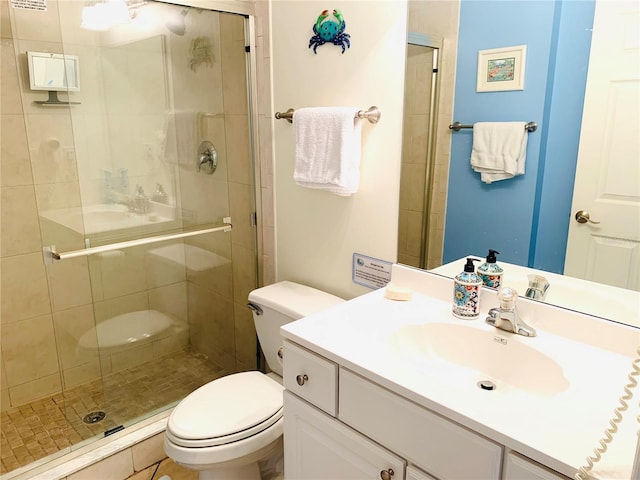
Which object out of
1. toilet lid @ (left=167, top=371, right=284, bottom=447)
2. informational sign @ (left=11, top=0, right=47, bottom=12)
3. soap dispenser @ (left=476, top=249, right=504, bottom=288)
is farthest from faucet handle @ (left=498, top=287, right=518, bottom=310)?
informational sign @ (left=11, top=0, right=47, bottom=12)

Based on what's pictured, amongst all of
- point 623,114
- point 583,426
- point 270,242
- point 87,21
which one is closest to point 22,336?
point 270,242

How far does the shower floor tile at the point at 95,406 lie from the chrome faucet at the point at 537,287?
1565mm

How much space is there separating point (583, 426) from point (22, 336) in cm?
236

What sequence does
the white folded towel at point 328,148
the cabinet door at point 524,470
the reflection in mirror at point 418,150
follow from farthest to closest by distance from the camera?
the white folded towel at point 328,148, the reflection in mirror at point 418,150, the cabinet door at point 524,470

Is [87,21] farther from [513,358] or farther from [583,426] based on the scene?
[583,426]

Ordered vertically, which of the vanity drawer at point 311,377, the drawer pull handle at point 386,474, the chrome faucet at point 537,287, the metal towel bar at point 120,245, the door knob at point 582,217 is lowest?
the drawer pull handle at point 386,474

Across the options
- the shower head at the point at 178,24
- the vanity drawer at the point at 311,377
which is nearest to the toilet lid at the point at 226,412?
the vanity drawer at the point at 311,377

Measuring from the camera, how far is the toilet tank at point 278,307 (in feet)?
5.63

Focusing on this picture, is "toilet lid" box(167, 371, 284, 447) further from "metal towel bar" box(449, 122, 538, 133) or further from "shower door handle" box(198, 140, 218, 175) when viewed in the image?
"metal towel bar" box(449, 122, 538, 133)

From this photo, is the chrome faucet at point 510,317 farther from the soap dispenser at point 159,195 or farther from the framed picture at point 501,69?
the soap dispenser at point 159,195

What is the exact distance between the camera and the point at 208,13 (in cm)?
195

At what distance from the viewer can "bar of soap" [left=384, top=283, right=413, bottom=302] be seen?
147 cm

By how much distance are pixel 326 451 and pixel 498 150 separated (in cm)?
95

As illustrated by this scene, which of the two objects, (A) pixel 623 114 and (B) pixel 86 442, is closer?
(A) pixel 623 114
